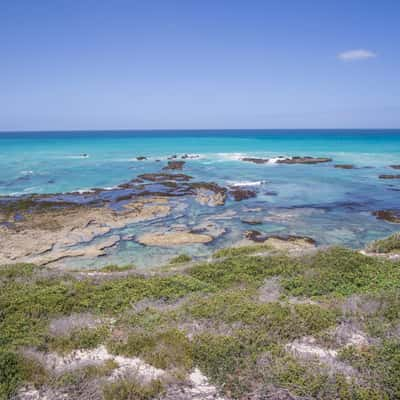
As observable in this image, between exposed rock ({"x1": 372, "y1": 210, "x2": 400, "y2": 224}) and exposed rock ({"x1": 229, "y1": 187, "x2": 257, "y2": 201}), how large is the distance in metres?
10.8

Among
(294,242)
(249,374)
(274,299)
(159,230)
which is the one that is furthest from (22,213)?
(249,374)

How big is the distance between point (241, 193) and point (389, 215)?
12.8 metres

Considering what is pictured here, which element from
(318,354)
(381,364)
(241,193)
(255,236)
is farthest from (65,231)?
(381,364)

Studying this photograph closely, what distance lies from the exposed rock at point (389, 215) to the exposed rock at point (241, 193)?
35.6ft

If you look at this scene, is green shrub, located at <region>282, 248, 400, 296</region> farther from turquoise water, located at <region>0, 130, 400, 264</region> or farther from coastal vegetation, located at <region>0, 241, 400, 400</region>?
turquoise water, located at <region>0, 130, 400, 264</region>

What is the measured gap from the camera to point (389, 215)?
77.2 feet

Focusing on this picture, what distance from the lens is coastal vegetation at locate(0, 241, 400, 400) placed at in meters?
5.43

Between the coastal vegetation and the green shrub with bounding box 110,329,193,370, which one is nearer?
the coastal vegetation

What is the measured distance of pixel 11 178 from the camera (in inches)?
1535

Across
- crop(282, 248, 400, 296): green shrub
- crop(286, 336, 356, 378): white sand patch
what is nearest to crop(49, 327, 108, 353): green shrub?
crop(286, 336, 356, 378): white sand patch

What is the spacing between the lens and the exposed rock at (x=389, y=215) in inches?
895

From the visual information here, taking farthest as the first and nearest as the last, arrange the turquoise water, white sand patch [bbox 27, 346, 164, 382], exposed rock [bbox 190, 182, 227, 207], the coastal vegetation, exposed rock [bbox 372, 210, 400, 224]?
exposed rock [bbox 190, 182, 227, 207], exposed rock [bbox 372, 210, 400, 224], the turquoise water, white sand patch [bbox 27, 346, 164, 382], the coastal vegetation

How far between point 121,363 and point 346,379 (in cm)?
A: 434

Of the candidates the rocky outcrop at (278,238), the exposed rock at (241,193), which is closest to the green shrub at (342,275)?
the rocky outcrop at (278,238)
